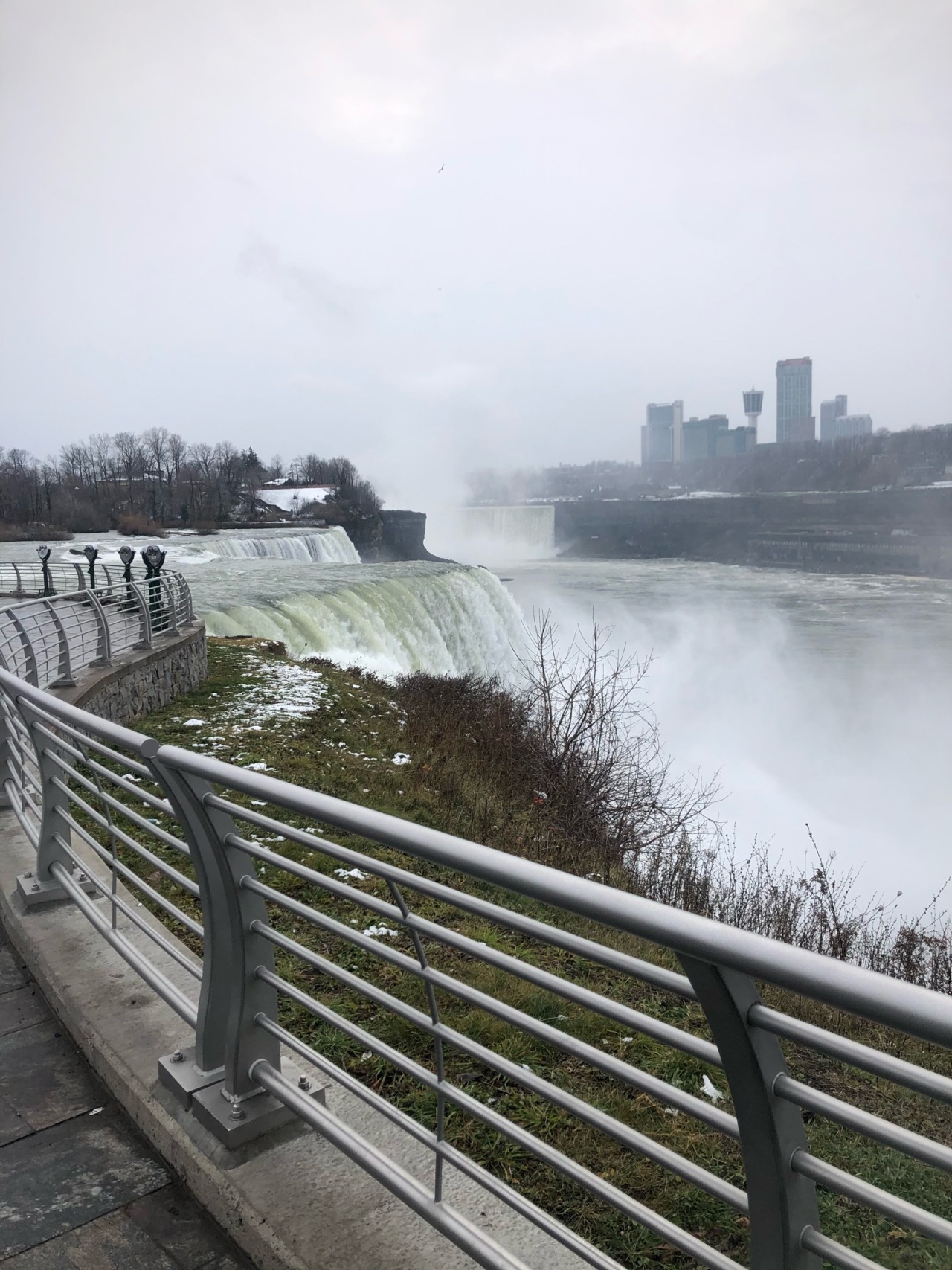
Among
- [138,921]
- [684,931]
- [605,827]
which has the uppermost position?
[684,931]

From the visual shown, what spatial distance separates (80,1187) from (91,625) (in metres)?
15.0

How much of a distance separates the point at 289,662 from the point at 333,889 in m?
16.5

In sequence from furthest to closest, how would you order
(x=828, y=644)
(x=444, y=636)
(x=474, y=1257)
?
(x=828, y=644) → (x=444, y=636) → (x=474, y=1257)

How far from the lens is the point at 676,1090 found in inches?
60.9

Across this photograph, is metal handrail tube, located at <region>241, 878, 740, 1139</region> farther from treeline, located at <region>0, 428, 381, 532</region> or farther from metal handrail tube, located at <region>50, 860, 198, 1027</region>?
treeline, located at <region>0, 428, 381, 532</region>

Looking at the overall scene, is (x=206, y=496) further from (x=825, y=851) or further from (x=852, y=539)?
(x=825, y=851)

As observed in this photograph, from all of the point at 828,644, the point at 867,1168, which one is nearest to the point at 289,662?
the point at 867,1168

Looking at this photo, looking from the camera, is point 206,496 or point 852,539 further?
point 852,539

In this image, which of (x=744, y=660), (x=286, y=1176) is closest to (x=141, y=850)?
(x=286, y=1176)

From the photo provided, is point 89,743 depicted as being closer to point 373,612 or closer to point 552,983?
point 552,983

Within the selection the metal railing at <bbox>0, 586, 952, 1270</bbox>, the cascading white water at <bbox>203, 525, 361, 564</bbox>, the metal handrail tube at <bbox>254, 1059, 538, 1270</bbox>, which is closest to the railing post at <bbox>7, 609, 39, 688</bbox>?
the metal railing at <bbox>0, 586, 952, 1270</bbox>

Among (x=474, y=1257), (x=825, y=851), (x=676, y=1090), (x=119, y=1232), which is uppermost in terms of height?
(x=676, y=1090)

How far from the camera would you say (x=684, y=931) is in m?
1.35

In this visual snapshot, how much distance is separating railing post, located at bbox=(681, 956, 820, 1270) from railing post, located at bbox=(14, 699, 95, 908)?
3.47 meters
